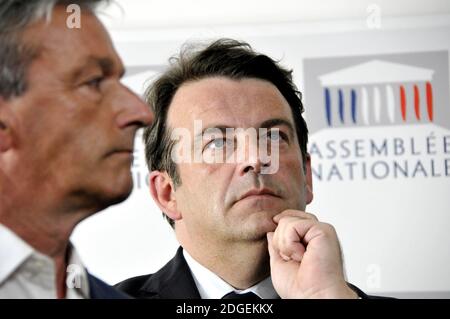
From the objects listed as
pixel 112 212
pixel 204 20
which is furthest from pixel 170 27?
pixel 112 212

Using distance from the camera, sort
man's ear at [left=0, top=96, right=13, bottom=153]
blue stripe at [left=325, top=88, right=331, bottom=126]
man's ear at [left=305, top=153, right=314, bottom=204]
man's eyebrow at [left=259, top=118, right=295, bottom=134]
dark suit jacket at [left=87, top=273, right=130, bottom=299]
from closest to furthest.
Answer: man's ear at [left=0, top=96, right=13, bottom=153], dark suit jacket at [left=87, top=273, right=130, bottom=299], man's eyebrow at [left=259, top=118, right=295, bottom=134], man's ear at [left=305, top=153, right=314, bottom=204], blue stripe at [left=325, top=88, right=331, bottom=126]

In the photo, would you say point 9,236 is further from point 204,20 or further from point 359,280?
point 359,280

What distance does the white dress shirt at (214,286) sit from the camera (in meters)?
1.42

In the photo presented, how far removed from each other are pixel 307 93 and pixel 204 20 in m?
0.26

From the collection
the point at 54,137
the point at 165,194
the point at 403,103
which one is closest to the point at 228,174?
the point at 165,194

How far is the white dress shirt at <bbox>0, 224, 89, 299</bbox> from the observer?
3.94ft

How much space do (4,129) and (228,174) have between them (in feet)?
1.33

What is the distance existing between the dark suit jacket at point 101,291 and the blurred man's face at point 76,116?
0.47 feet

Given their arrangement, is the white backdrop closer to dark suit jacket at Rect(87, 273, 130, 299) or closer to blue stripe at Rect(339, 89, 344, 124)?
blue stripe at Rect(339, 89, 344, 124)

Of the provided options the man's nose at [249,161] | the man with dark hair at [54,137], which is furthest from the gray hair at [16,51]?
the man's nose at [249,161]

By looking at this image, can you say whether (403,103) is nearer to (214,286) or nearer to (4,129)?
(214,286)

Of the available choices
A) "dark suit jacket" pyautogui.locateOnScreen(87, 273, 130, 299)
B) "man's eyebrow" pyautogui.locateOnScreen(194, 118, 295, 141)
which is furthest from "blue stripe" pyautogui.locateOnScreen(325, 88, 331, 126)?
"dark suit jacket" pyautogui.locateOnScreen(87, 273, 130, 299)

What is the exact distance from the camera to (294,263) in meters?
1.38

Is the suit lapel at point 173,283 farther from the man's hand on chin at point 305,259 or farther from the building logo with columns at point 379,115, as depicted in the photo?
the building logo with columns at point 379,115
